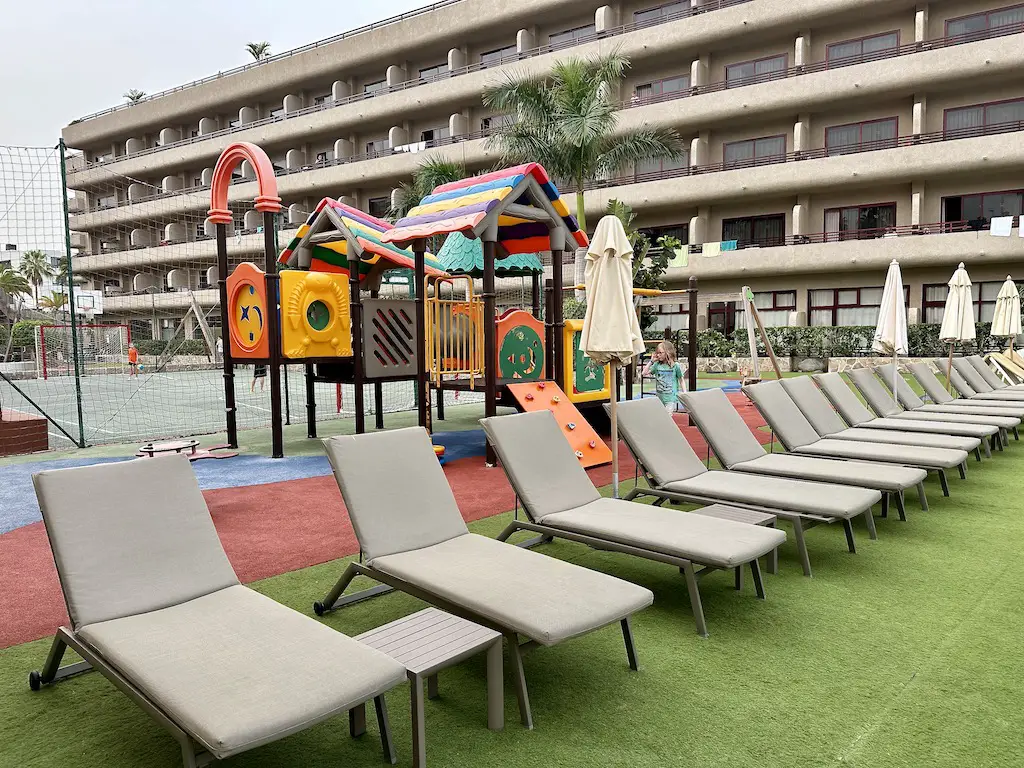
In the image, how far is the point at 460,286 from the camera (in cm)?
3344

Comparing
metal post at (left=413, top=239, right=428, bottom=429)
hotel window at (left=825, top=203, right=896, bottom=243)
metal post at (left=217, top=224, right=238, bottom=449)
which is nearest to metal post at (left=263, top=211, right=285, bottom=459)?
metal post at (left=217, top=224, right=238, bottom=449)

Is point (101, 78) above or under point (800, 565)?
above

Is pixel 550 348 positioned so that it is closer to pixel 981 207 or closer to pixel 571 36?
pixel 981 207

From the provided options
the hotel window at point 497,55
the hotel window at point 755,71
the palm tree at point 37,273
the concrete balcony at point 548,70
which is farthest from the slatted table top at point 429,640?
the palm tree at point 37,273

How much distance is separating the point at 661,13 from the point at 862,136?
1077cm

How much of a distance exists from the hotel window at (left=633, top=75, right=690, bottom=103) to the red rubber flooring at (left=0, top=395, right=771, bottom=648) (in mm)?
26974

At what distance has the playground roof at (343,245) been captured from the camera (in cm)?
1038

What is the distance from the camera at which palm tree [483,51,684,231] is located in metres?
22.4

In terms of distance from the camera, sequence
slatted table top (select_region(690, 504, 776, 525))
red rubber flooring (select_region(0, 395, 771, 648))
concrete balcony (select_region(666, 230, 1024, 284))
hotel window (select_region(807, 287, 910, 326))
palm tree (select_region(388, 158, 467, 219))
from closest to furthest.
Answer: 1. red rubber flooring (select_region(0, 395, 771, 648))
2. slatted table top (select_region(690, 504, 776, 525))
3. concrete balcony (select_region(666, 230, 1024, 284))
4. palm tree (select_region(388, 158, 467, 219))
5. hotel window (select_region(807, 287, 910, 326))

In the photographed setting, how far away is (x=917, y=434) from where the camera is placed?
7.82 m

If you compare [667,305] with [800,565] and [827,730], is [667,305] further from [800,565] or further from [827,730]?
[827,730]

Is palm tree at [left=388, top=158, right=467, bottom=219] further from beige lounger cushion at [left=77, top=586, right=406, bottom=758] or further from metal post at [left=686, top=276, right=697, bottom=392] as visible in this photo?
beige lounger cushion at [left=77, top=586, right=406, bottom=758]

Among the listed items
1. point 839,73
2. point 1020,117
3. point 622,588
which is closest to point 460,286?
point 839,73

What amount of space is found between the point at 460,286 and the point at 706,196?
39.1ft
